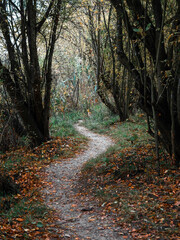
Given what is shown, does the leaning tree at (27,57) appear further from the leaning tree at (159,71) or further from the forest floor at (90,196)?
the leaning tree at (159,71)

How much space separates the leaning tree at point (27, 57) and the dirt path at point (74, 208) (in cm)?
246

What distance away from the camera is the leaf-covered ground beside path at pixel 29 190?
3605mm

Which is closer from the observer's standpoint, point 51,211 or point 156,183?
point 51,211

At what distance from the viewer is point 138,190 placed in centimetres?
496

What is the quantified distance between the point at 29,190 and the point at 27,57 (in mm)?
5167

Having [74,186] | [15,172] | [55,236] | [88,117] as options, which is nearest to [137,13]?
[74,186]

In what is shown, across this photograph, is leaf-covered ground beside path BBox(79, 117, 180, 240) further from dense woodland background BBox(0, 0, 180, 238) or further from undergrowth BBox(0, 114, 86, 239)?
undergrowth BBox(0, 114, 86, 239)

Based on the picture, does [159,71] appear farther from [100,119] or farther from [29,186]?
[100,119]

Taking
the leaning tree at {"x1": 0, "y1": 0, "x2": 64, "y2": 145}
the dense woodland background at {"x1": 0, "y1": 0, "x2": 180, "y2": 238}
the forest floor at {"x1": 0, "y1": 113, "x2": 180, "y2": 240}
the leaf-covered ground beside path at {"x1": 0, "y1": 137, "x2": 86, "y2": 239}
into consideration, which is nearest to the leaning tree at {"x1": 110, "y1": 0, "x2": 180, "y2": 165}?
the dense woodland background at {"x1": 0, "y1": 0, "x2": 180, "y2": 238}

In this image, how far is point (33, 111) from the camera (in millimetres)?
9781

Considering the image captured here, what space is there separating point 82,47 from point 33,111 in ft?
32.9

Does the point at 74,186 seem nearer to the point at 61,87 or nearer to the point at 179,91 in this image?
the point at 179,91

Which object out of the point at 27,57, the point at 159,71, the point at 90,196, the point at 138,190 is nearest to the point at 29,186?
the point at 90,196

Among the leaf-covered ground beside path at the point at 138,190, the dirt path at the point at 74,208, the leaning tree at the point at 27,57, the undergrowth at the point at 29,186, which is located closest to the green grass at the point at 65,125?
the undergrowth at the point at 29,186
